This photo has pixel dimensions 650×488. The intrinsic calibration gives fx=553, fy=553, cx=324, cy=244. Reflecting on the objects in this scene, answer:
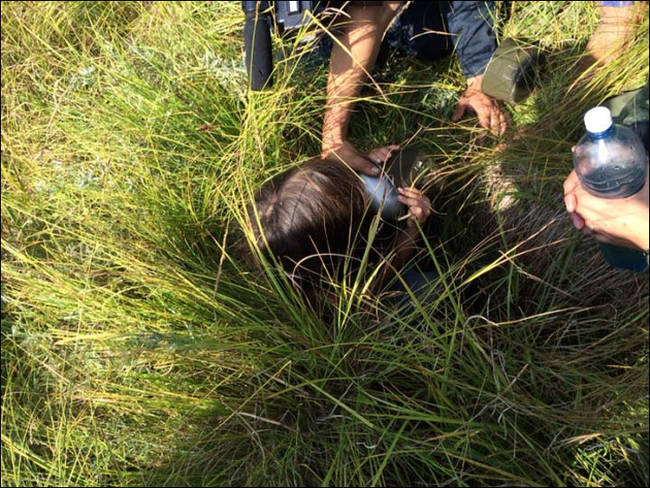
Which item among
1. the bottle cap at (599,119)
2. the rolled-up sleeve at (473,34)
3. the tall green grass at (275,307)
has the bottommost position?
the tall green grass at (275,307)

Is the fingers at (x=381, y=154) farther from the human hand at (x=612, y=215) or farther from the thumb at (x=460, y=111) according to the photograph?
the human hand at (x=612, y=215)

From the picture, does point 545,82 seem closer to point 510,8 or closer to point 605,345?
Result: point 510,8

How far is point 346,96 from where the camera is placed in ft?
5.11

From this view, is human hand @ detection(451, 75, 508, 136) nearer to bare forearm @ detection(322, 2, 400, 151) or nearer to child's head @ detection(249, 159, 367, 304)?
bare forearm @ detection(322, 2, 400, 151)

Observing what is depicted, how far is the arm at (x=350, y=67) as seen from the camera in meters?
1.55

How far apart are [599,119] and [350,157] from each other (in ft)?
2.38

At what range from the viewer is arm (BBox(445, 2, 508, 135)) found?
162 centimetres

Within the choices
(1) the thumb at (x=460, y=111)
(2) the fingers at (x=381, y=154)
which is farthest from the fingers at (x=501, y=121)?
(2) the fingers at (x=381, y=154)

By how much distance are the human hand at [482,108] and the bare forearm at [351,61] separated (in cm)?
31

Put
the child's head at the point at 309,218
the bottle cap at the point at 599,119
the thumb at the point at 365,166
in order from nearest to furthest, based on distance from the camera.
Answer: the bottle cap at the point at 599,119 → the child's head at the point at 309,218 → the thumb at the point at 365,166

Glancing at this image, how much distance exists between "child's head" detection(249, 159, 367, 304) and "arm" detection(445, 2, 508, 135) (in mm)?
520

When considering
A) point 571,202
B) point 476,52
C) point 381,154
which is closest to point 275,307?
point 381,154

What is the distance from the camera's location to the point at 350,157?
152cm

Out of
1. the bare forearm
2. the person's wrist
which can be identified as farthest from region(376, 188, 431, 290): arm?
the person's wrist
